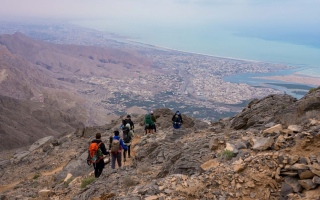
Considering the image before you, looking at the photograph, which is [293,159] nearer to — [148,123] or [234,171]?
[234,171]

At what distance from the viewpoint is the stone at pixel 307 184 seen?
5781 mm

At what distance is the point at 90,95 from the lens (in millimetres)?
136000

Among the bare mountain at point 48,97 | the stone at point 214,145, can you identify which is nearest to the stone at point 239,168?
the stone at point 214,145

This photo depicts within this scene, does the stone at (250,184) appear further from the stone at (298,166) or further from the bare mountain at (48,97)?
the bare mountain at (48,97)

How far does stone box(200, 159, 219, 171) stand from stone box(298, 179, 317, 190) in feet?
6.81

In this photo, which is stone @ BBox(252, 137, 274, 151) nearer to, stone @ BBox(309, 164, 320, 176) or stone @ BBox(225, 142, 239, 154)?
stone @ BBox(225, 142, 239, 154)

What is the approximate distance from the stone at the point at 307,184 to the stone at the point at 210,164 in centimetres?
208

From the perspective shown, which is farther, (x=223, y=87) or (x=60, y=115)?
(x=223, y=87)

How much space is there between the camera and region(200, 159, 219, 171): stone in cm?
755

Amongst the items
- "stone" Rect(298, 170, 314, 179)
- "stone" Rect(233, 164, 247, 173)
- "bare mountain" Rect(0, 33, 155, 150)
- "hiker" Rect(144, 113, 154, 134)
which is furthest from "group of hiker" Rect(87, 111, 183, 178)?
"bare mountain" Rect(0, 33, 155, 150)

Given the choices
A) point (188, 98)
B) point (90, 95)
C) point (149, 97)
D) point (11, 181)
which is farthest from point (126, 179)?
point (90, 95)

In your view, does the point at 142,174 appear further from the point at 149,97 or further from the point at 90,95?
the point at 90,95

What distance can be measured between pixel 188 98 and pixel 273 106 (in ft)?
310

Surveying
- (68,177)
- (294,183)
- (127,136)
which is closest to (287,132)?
(294,183)
